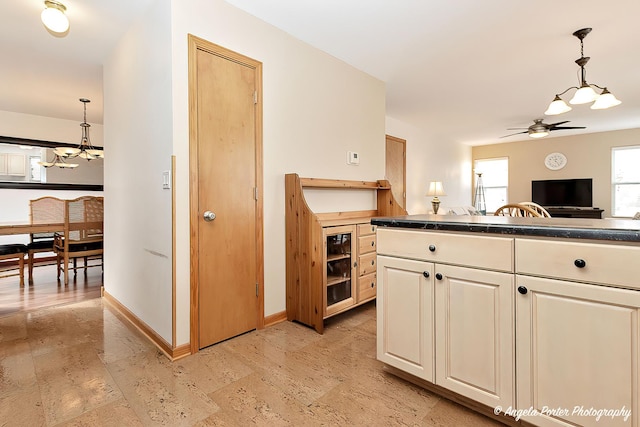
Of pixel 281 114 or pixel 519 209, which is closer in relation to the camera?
pixel 281 114

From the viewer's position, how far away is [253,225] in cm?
243

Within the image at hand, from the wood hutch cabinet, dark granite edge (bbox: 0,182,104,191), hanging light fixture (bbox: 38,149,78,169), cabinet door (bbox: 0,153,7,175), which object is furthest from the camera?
hanging light fixture (bbox: 38,149,78,169)

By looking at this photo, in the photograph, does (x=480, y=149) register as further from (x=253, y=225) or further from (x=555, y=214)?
(x=253, y=225)

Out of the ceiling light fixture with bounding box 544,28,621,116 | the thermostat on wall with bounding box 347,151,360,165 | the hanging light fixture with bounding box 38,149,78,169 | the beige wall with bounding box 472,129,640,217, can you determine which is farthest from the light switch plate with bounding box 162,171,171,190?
the beige wall with bounding box 472,129,640,217

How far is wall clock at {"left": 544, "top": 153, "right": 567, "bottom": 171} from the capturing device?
7.23 metres

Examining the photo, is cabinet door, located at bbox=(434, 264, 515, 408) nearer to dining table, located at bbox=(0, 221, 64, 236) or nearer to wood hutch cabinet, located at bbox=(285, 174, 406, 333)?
wood hutch cabinet, located at bbox=(285, 174, 406, 333)

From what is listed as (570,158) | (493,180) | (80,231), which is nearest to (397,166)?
(493,180)

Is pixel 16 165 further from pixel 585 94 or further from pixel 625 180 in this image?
pixel 625 180

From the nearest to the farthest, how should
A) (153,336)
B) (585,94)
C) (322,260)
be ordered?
(153,336) < (322,260) < (585,94)

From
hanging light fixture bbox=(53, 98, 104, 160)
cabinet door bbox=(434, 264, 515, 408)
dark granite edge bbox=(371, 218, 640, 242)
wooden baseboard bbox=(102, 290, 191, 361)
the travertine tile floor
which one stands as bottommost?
the travertine tile floor

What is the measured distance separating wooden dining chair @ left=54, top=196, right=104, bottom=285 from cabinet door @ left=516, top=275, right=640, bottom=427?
4603 millimetres

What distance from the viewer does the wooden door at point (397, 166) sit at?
5359 mm

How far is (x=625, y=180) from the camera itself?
6594mm

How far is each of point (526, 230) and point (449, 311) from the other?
0.50 meters
